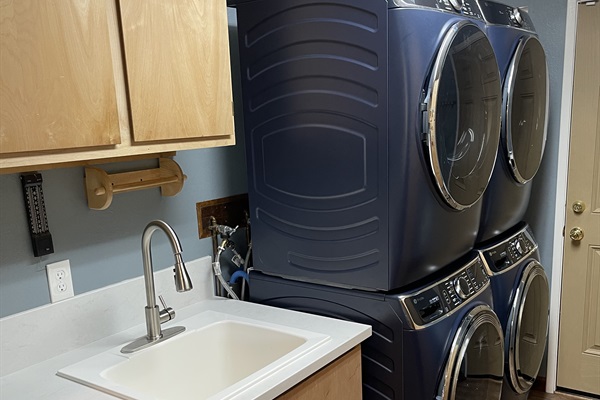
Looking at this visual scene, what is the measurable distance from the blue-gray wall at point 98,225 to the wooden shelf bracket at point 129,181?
3 centimetres

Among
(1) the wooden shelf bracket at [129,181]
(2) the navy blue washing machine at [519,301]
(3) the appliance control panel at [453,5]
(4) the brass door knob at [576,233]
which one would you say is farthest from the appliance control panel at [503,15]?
(1) the wooden shelf bracket at [129,181]

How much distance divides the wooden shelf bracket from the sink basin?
44 centimetres

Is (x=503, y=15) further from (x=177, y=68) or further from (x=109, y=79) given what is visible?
(x=109, y=79)

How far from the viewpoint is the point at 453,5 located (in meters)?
1.63

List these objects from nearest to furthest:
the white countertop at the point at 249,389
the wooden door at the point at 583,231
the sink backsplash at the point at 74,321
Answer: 1. the white countertop at the point at 249,389
2. the sink backsplash at the point at 74,321
3. the wooden door at the point at 583,231

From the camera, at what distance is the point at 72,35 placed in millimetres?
1118

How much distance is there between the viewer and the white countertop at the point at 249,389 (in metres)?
1.26

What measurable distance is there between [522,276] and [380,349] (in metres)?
0.96

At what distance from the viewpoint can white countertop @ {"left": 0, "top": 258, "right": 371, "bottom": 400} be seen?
1.26m

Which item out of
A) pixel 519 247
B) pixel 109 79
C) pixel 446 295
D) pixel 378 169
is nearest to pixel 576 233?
pixel 519 247

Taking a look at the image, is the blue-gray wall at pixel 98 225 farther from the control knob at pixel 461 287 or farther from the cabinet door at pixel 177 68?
the control knob at pixel 461 287

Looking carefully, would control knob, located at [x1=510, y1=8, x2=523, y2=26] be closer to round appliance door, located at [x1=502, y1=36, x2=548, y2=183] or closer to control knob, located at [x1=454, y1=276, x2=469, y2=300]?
round appliance door, located at [x1=502, y1=36, x2=548, y2=183]

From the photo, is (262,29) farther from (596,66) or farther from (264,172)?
(596,66)

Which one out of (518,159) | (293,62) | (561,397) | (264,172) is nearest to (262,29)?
(293,62)
